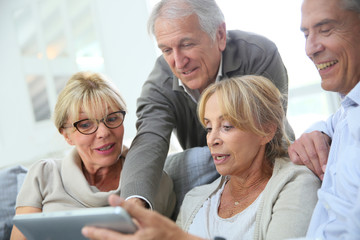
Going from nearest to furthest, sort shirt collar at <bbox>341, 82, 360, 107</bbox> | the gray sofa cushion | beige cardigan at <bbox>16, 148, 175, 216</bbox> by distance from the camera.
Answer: shirt collar at <bbox>341, 82, 360, 107</bbox>
beige cardigan at <bbox>16, 148, 175, 216</bbox>
the gray sofa cushion

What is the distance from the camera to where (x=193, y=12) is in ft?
6.60

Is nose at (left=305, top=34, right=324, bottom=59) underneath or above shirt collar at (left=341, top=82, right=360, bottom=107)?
above

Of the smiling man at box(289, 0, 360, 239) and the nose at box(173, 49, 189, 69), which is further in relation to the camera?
the nose at box(173, 49, 189, 69)

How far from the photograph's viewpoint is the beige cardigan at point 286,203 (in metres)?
1.36

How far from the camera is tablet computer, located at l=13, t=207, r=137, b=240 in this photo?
40.3 inches

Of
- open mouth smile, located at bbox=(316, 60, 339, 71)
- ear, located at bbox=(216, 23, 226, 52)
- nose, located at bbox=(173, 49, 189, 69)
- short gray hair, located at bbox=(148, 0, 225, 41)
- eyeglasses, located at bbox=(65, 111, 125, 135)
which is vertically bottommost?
eyeglasses, located at bbox=(65, 111, 125, 135)

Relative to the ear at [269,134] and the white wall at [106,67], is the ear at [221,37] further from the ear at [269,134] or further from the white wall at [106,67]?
the white wall at [106,67]

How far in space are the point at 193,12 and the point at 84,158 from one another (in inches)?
34.1

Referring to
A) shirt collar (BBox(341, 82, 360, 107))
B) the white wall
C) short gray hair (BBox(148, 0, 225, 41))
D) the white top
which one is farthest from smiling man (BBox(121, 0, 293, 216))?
the white wall

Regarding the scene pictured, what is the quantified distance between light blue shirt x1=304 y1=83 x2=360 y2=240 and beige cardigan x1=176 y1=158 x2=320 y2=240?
60 mm

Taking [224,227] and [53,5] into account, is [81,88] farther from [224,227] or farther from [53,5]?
[53,5]

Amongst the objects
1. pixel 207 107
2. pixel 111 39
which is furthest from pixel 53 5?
pixel 207 107

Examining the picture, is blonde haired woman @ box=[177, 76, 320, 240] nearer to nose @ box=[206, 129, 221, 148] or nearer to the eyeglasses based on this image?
nose @ box=[206, 129, 221, 148]

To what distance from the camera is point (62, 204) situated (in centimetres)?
193
